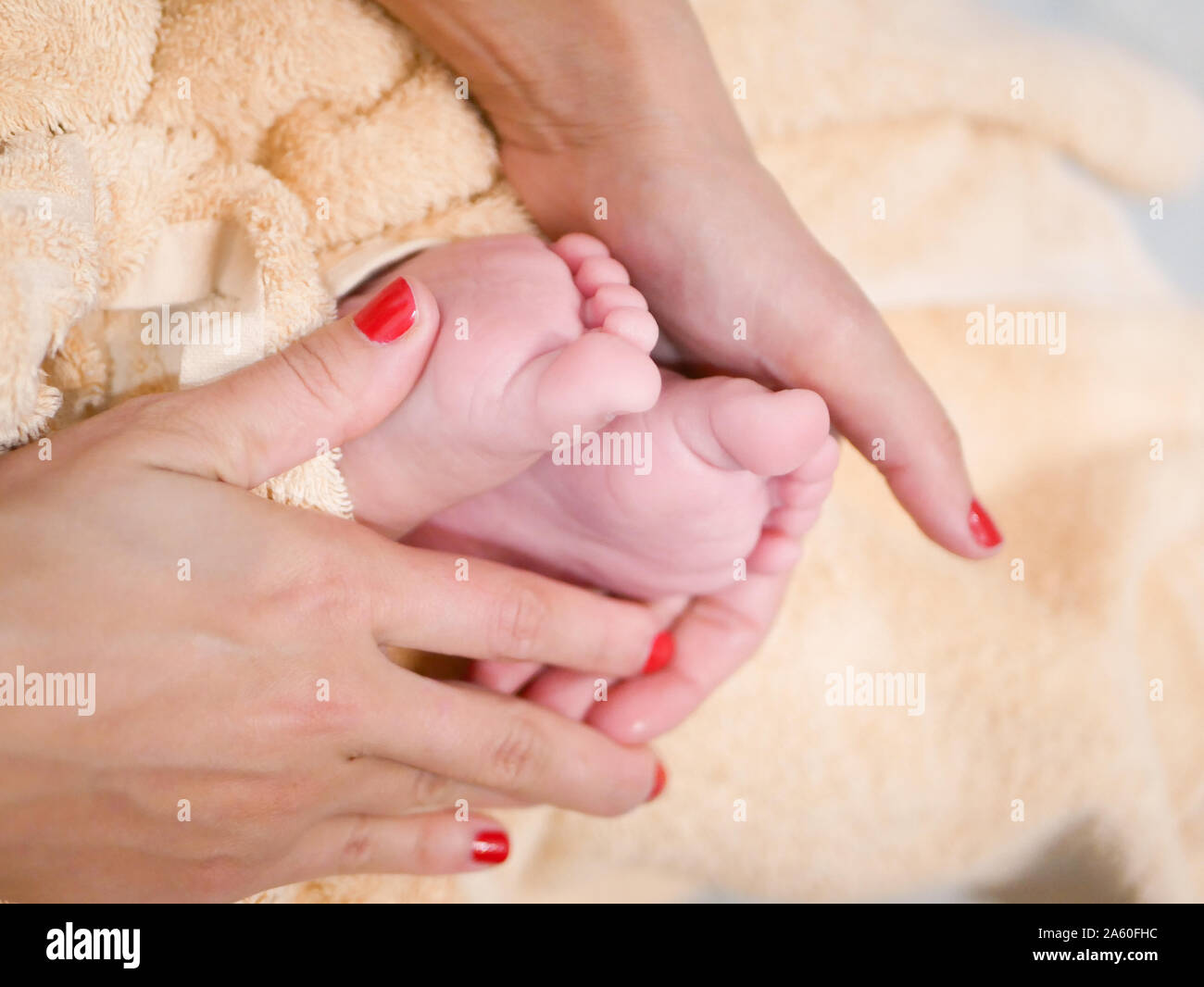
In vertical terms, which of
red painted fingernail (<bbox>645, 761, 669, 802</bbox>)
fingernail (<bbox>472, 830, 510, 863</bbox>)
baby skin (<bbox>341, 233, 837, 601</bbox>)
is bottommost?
fingernail (<bbox>472, 830, 510, 863</bbox>)

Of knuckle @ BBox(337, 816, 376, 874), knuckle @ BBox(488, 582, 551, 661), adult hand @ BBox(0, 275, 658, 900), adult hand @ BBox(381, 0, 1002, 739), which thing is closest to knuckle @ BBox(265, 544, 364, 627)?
adult hand @ BBox(0, 275, 658, 900)

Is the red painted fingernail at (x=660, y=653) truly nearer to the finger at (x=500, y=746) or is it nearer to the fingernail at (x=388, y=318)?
the finger at (x=500, y=746)

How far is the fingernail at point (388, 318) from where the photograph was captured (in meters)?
0.69

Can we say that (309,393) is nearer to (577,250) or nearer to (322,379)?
(322,379)

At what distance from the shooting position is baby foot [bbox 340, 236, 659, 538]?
0.64m

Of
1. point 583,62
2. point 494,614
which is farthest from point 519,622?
point 583,62

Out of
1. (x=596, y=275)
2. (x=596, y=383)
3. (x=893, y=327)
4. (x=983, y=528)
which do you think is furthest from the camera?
(x=893, y=327)

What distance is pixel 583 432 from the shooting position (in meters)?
0.68

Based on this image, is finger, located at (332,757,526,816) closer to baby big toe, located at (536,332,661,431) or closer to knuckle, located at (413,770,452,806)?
knuckle, located at (413,770,452,806)

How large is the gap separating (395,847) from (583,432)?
41 cm

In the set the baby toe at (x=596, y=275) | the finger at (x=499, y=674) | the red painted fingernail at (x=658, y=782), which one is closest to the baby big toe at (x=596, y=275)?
the baby toe at (x=596, y=275)
